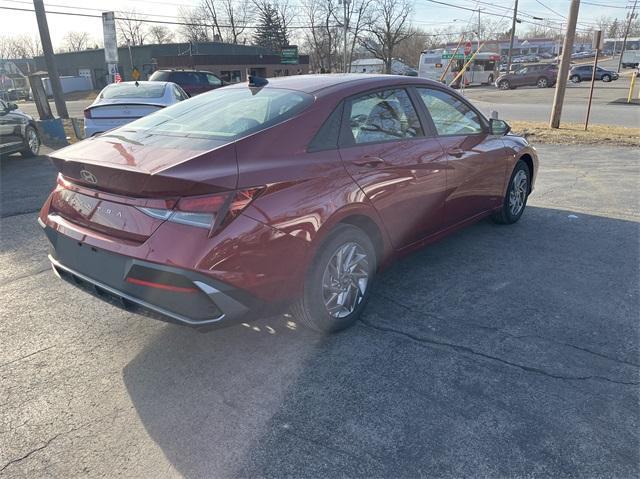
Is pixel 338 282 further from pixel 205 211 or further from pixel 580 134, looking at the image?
pixel 580 134

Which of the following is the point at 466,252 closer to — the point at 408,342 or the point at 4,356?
the point at 408,342

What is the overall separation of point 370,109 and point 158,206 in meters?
1.74

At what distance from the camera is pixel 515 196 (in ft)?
17.6

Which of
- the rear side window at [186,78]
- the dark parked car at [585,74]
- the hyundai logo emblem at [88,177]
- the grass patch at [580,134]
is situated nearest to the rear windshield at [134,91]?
the hyundai logo emblem at [88,177]

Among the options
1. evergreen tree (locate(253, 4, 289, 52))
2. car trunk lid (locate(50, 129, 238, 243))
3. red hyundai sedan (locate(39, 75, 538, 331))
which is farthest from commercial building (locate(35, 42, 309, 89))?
car trunk lid (locate(50, 129, 238, 243))

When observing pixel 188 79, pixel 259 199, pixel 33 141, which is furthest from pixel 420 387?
pixel 188 79

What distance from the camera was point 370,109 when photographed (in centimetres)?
348

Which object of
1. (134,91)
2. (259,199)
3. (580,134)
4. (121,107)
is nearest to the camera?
(259,199)

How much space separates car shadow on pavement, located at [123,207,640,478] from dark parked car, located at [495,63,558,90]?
131 feet

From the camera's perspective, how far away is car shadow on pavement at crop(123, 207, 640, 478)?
7.29 feet

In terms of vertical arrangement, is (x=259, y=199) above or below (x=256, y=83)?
below

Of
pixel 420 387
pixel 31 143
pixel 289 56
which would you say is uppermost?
pixel 289 56

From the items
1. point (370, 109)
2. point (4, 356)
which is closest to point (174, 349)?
point (4, 356)

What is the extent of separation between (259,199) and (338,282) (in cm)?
→ 93
